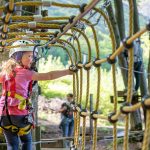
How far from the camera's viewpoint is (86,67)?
7.40 feet

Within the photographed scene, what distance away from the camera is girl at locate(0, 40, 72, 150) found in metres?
2.48

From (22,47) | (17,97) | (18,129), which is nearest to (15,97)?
(17,97)

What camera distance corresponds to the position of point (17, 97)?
8.21 ft

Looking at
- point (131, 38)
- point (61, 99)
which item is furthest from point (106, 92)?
point (131, 38)

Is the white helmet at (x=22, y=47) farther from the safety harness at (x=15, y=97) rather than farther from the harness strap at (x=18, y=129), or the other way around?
the harness strap at (x=18, y=129)

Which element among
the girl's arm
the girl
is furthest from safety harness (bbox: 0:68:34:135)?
the girl's arm

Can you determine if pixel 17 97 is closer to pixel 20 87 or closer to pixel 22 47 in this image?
pixel 20 87

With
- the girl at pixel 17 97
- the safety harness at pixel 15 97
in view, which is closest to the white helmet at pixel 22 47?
the girl at pixel 17 97

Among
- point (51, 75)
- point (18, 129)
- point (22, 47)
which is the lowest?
point (18, 129)

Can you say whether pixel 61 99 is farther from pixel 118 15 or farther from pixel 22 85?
pixel 22 85

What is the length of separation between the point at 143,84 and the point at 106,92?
21.9 feet

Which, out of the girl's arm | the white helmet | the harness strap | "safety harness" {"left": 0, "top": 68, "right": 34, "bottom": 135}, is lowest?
the harness strap

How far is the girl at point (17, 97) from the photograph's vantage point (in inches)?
97.7

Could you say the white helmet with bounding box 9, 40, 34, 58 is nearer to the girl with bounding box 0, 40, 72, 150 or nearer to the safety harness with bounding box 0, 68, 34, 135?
the girl with bounding box 0, 40, 72, 150
